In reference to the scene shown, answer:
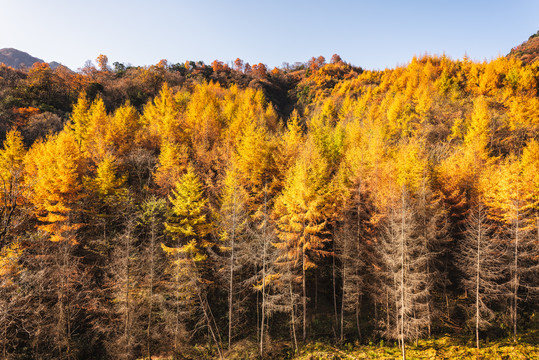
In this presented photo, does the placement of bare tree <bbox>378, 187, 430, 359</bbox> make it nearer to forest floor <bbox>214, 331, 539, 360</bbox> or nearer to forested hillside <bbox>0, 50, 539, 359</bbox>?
forested hillside <bbox>0, 50, 539, 359</bbox>

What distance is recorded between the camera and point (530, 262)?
741 inches

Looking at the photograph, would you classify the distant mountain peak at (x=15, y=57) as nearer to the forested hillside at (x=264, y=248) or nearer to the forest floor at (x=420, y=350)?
the forested hillside at (x=264, y=248)

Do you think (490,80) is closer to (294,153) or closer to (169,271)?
(294,153)

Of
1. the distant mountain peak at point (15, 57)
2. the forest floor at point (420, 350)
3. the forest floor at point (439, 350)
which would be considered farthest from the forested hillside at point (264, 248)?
the distant mountain peak at point (15, 57)

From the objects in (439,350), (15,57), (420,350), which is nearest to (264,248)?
(420,350)

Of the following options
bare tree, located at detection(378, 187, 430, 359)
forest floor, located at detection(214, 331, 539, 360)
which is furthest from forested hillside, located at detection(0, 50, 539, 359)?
forest floor, located at detection(214, 331, 539, 360)


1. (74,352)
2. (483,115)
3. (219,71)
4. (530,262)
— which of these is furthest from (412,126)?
(219,71)

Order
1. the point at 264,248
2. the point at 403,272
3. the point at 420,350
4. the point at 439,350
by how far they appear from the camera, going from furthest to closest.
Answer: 1. the point at 420,350
2. the point at 264,248
3. the point at 439,350
4. the point at 403,272

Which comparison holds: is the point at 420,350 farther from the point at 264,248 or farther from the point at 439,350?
the point at 264,248

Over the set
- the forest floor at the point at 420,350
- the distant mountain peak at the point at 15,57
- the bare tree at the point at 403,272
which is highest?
the distant mountain peak at the point at 15,57

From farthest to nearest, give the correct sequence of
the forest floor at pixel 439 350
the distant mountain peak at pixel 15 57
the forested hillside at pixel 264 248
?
the distant mountain peak at pixel 15 57
the forested hillside at pixel 264 248
the forest floor at pixel 439 350

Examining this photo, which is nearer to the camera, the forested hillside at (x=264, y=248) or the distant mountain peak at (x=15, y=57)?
the forested hillside at (x=264, y=248)

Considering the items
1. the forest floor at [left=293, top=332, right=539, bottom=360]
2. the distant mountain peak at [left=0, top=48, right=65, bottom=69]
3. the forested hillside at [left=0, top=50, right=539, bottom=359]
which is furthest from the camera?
the distant mountain peak at [left=0, top=48, right=65, bottom=69]

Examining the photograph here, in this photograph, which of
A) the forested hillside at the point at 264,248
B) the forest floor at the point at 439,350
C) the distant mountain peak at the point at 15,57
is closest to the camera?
the forest floor at the point at 439,350
